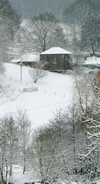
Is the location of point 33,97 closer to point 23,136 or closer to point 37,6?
point 23,136

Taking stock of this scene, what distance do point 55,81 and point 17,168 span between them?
2318 cm

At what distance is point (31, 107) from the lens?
32.9 meters

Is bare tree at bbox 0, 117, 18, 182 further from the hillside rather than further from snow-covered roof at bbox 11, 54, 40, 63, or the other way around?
the hillside

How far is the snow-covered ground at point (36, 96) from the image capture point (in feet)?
99.9

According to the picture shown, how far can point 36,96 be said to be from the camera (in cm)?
3706

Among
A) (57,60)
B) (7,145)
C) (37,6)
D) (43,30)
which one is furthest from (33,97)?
(37,6)

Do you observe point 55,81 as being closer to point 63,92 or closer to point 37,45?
point 63,92

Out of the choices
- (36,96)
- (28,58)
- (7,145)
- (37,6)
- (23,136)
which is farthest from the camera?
(37,6)

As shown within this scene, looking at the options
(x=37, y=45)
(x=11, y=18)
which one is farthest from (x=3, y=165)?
(x=11, y=18)

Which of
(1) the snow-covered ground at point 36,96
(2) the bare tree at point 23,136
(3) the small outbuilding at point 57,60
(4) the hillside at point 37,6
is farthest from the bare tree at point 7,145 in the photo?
(4) the hillside at point 37,6

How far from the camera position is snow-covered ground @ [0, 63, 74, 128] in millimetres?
30456

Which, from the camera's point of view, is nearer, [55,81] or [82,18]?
[55,81]

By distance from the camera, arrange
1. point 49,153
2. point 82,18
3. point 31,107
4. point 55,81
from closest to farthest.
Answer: point 49,153
point 31,107
point 55,81
point 82,18

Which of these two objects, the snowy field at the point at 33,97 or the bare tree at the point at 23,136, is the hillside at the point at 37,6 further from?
the bare tree at the point at 23,136
